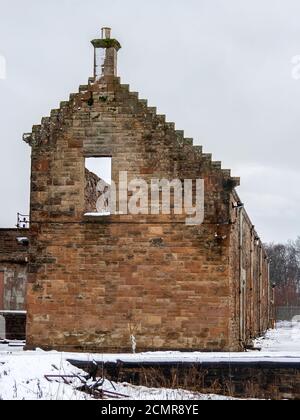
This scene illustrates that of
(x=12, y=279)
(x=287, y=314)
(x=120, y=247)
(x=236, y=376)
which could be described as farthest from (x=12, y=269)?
(x=287, y=314)

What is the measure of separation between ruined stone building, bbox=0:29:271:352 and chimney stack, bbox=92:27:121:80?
5cm

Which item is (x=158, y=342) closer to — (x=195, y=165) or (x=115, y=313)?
(x=115, y=313)

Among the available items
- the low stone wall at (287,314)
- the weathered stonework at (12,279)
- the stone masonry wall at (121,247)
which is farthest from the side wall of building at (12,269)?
the low stone wall at (287,314)

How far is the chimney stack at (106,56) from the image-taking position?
2206 cm

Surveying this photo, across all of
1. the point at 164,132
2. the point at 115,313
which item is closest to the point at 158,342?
the point at 115,313

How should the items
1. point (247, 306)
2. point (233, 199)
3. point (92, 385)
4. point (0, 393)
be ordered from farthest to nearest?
point (247, 306)
point (233, 199)
point (92, 385)
point (0, 393)

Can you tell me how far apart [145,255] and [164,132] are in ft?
11.5

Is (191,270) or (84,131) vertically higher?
(84,131)

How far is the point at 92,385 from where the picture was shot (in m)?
16.5

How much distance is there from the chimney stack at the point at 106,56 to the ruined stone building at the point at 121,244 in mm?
47

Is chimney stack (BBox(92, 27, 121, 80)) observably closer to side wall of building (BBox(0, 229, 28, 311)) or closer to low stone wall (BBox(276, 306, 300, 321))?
side wall of building (BBox(0, 229, 28, 311))

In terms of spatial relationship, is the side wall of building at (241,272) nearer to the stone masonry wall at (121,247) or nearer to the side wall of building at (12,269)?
the stone masonry wall at (121,247)
